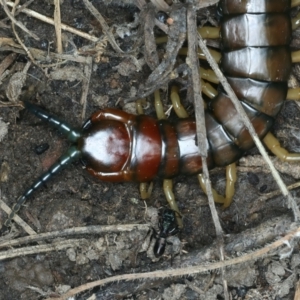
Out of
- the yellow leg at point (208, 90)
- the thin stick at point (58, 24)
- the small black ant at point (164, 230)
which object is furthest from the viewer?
the yellow leg at point (208, 90)

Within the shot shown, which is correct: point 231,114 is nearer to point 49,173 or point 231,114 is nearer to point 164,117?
point 164,117

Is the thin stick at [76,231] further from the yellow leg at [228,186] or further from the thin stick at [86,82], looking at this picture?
the thin stick at [86,82]

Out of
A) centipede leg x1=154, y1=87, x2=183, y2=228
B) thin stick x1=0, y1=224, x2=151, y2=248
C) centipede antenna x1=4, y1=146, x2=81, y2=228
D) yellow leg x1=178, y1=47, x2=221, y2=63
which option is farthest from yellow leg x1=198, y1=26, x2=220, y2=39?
thin stick x1=0, y1=224, x2=151, y2=248

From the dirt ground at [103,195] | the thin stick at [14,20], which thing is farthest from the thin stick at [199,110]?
the thin stick at [14,20]

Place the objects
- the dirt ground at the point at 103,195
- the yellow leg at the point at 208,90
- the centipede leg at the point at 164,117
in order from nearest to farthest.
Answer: the dirt ground at the point at 103,195, the centipede leg at the point at 164,117, the yellow leg at the point at 208,90

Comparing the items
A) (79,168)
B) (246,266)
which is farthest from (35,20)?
(246,266)

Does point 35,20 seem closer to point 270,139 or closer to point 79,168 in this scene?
point 79,168

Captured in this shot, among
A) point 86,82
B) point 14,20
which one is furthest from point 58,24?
point 86,82

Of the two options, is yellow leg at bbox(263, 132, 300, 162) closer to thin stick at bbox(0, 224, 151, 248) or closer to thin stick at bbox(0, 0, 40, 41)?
thin stick at bbox(0, 224, 151, 248)
